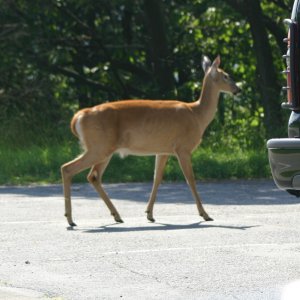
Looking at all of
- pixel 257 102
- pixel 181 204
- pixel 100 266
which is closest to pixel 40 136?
pixel 257 102

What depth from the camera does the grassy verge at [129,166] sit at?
18078mm

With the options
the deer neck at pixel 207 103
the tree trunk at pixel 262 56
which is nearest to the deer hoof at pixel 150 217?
the deer neck at pixel 207 103

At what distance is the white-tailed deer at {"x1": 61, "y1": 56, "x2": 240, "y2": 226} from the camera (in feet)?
42.7

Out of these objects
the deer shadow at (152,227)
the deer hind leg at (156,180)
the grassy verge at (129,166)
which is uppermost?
the deer hind leg at (156,180)

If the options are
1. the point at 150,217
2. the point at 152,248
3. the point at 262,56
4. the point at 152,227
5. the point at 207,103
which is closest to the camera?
the point at 152,248

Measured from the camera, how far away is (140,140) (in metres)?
13.3

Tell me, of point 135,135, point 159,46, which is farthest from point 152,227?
point 159,46

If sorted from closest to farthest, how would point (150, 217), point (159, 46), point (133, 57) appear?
point (150, 217)
point (159, 46)
point (133, 57)

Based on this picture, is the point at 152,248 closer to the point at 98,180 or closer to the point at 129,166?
the point at 98,180

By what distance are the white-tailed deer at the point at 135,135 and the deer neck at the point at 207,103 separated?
0.04 meters

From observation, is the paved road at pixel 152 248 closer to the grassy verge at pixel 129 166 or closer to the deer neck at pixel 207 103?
the deer neck at pixel 207 103

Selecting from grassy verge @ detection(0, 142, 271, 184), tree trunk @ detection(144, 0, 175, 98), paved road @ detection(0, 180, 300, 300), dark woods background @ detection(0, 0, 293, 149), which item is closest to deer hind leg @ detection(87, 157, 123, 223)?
paved road @ detection(0, 180, 300, 300)

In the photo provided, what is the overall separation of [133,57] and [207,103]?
1205cm

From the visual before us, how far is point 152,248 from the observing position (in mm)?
10227
